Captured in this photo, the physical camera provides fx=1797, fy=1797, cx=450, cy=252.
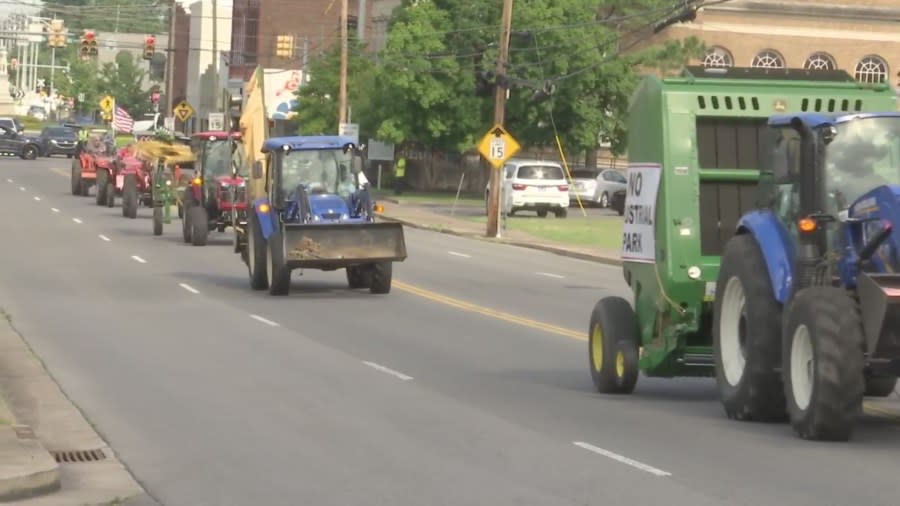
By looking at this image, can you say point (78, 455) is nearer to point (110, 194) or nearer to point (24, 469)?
point (24, 469)

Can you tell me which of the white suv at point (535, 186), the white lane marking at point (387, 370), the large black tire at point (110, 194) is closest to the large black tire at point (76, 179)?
the large black tire at point (110, 194)

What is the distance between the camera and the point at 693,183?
599 inches

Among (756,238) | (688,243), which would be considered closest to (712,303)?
(688,243)

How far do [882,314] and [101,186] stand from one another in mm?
47646

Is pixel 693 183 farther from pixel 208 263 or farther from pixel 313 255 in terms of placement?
pixel 208 263

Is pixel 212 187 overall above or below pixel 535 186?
below

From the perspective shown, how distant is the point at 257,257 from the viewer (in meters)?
28.8

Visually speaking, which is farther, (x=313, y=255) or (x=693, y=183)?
(x=313, y=255)

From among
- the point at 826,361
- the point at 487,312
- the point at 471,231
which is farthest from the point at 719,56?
the point at 826,361

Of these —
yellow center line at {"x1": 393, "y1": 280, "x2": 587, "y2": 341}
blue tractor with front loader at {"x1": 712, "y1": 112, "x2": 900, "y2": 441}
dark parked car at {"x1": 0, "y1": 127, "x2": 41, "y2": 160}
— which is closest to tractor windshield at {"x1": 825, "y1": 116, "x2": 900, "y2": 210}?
blue tractor with front loader at {"x1": 712, "y1": 112, "x2": 900, "y2": 441}

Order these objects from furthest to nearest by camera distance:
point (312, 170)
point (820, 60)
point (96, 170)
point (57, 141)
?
point (57, 141) → point (820, 60) → point (96, 170) → point (312, 170)

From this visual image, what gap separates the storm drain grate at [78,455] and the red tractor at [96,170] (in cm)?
4494

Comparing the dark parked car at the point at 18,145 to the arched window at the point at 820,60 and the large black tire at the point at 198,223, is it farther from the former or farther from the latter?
the large black tire at the point at 198,223

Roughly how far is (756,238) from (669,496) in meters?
3.64
